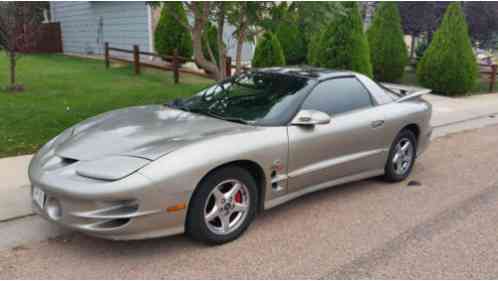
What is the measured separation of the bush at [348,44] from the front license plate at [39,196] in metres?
9.66

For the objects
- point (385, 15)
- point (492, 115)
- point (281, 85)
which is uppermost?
point (385, 15)

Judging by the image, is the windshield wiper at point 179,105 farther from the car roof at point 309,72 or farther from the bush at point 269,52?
the bush at point 269,52

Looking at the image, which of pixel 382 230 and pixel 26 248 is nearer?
pixel 26 248

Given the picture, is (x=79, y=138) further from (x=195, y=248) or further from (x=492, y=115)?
(x=492, y=115)

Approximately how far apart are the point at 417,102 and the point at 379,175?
1129 millimetres

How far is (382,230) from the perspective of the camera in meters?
4.09

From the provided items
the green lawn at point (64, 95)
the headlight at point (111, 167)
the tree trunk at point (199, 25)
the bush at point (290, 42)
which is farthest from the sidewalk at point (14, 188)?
the bush at point (290, 42)

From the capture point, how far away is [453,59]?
13.4 meters

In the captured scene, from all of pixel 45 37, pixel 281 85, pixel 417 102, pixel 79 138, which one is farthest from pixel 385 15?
pixel 45 37

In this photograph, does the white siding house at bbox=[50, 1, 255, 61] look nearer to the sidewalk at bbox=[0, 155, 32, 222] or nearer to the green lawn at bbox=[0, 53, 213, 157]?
the green lawn at bbox=[0, 53, 213, 157]

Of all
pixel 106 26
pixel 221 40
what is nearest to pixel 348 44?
pixel 221 40

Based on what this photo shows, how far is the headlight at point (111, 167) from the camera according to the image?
3.19 metres

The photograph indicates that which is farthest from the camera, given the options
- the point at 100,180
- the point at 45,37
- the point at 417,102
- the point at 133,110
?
the point at 45,37

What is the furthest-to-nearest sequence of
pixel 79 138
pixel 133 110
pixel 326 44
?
pixel 326 44 < pixel 133 110 < pixel 79 138
